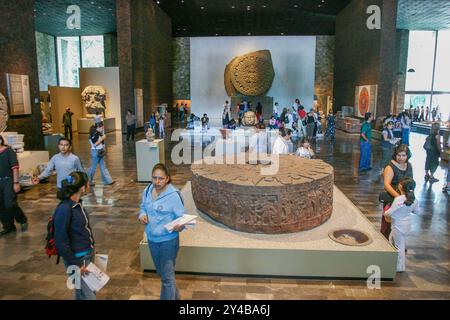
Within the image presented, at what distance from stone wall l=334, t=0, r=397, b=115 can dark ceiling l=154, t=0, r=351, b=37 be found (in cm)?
175

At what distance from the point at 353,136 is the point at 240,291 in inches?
621

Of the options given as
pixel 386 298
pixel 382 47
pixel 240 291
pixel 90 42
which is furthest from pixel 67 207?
pixel 90 42

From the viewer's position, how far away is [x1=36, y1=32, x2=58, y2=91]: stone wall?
2630 cm

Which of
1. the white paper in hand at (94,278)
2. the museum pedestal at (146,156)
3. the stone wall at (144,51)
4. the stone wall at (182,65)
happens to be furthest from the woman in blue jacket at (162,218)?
the stone wall at (182,65)

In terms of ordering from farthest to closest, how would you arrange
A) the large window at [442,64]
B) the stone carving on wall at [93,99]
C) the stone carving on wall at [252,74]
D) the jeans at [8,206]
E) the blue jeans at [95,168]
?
the large window at [442,64] < the stone carving on wall at [93,99] < the stone carving on wall at [252,74] < the blue jeans at [95,168] < the jeans at [8,206]

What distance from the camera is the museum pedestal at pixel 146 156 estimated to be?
8500 millimetres

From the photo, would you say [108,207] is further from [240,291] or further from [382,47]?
[382,47]

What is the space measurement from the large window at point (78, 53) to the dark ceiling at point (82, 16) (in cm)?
100

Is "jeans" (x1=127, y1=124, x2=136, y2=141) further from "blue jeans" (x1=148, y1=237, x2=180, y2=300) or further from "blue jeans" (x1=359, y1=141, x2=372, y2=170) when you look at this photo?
"blue jeans" (x1=148, y1=237, x2=180, y2=300)

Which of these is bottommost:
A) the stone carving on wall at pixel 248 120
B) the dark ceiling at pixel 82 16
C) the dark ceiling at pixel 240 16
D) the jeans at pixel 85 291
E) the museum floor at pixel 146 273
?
the museum floor at pixel 146 273

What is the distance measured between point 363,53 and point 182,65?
50.2 feet

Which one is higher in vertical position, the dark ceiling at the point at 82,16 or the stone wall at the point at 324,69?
the dark ceiling at the point at 82,16

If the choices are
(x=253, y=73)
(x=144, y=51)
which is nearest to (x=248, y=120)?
(x=253, y=73)

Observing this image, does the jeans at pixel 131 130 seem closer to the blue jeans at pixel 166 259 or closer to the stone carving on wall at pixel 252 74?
the stone carving on wall at pixel 252 74
